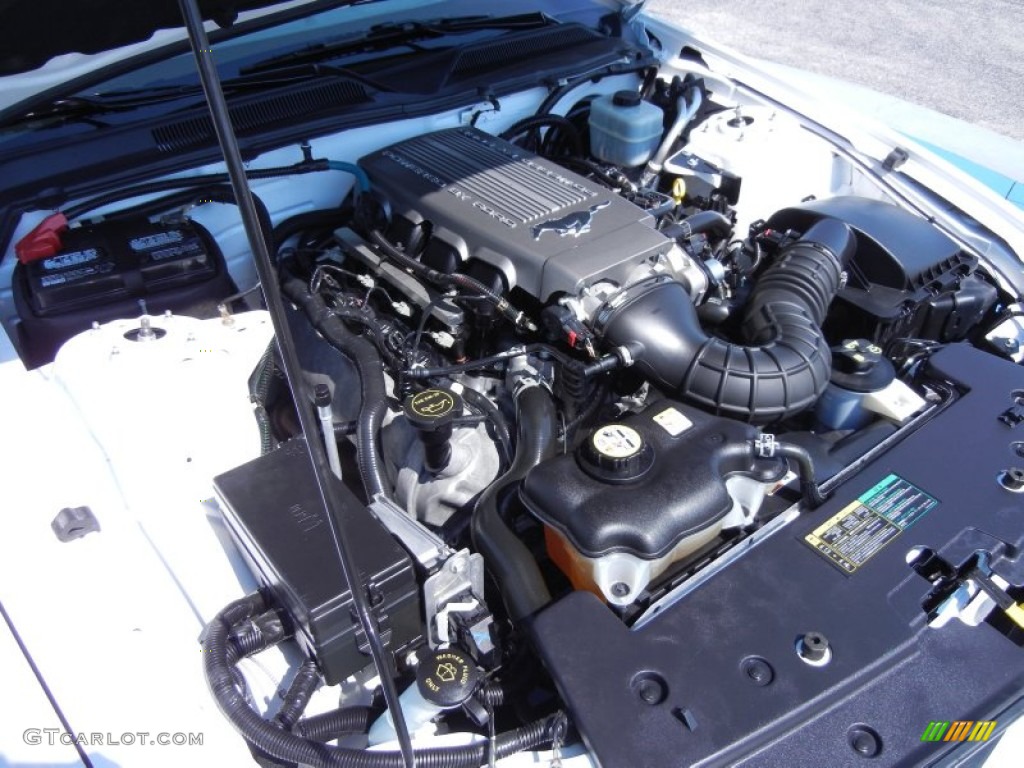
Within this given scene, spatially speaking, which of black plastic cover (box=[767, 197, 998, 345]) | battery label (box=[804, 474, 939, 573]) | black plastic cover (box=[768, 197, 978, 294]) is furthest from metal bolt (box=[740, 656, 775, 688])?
black plastic cover (box=[768, 197, 978, 294])

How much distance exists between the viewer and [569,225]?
1625 millimetres

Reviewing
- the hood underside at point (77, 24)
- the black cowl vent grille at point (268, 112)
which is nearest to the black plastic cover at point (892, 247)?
the black cowl vent grille at point (268, 112)

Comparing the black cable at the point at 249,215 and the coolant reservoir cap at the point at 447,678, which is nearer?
the black cable at the point at 249,215

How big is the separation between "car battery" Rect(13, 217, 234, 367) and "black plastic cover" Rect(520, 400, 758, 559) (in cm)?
91

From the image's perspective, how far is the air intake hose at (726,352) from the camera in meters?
1.42

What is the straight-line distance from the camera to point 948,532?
4.28ft

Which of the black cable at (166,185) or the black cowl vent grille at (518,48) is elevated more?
the black cowl vent grille at (518,48)

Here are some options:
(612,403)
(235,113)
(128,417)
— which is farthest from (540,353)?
(235,113)

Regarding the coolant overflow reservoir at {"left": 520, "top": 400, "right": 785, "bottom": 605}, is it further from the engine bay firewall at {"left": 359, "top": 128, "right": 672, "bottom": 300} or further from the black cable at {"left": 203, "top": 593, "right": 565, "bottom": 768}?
the engine bay firewall at {"left": 359, "top": 128, "right": 672, "bottom": 300}

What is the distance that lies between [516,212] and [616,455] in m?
0.65

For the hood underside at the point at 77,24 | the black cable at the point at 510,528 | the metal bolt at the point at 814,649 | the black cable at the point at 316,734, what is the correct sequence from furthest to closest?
the hood underside at the point at 77,24 < the black cable at the point at 510,528 < the metal bolt at the point at 814,649 < the black cable at the point at 316,734

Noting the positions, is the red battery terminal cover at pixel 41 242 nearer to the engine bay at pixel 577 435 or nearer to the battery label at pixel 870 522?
the engine bay at pixel 577 435

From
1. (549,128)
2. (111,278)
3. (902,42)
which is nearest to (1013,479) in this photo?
(549,128)

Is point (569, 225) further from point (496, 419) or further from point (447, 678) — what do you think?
point (447, 678)
